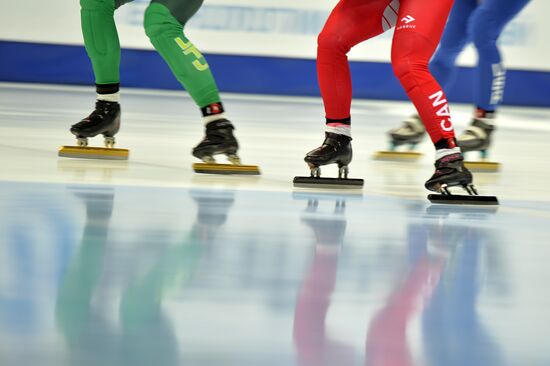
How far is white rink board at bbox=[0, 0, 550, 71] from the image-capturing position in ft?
35.0

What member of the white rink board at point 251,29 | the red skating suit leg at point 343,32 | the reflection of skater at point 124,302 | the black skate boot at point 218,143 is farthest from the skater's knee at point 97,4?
the white rink board at point 251,29

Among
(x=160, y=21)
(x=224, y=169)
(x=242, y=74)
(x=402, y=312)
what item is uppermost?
(x=242, y=74)

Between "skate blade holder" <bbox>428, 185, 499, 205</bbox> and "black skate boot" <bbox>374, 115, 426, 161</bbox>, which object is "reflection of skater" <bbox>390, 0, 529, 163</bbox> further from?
"skate blade holder" <bbox>428, 185, 499, 205</bbox>

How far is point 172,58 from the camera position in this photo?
4.24 meters

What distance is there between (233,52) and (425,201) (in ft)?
24.6

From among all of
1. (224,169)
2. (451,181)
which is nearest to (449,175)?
(451,181)

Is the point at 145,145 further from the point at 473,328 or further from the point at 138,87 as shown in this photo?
the point at 138,87

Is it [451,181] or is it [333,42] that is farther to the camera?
[333,42]

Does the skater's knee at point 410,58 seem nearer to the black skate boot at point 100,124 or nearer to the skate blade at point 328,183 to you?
the skate blade at point 328,183

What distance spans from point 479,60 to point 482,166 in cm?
54

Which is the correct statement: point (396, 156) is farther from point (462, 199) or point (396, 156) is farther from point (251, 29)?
point (251, 29)

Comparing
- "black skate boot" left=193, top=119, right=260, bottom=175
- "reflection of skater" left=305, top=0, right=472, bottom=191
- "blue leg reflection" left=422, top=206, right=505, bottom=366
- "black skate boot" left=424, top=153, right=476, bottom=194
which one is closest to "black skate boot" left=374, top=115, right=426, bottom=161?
"black skate boot" left=193, top=119, right=260, bottom=175

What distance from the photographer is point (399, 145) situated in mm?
5523

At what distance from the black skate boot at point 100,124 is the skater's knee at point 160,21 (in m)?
0.54
